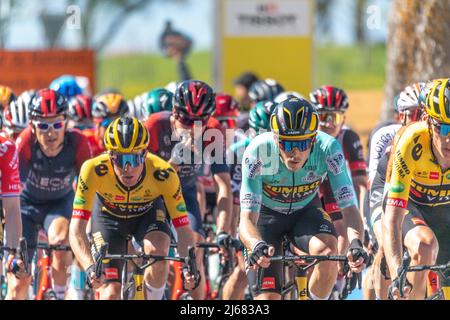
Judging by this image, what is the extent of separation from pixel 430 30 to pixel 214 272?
6497 mm

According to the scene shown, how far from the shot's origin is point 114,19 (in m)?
42.2

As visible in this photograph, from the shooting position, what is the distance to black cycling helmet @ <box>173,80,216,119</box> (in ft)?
34.3

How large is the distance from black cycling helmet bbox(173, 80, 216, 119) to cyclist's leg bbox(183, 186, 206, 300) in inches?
31.7

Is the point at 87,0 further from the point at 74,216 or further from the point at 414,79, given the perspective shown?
the point at 74,216

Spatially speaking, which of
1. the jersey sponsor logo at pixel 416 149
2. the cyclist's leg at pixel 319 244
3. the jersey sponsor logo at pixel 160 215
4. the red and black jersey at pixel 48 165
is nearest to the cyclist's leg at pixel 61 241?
the red and black jersey at pixel 48 165

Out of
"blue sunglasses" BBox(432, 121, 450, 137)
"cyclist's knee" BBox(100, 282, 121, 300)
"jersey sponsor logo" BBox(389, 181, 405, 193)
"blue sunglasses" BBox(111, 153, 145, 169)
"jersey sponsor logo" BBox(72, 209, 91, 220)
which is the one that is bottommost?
"cyclist's knee" BBox(100, 282, 121, 300)

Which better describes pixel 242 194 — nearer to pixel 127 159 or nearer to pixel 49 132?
pixel 127 159

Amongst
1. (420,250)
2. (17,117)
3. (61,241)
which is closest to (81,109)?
(17,117)

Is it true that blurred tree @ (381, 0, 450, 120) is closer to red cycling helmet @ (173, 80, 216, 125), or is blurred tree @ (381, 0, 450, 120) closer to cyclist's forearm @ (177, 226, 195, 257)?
red cycling helmet @ (173, 80, 216, 125)

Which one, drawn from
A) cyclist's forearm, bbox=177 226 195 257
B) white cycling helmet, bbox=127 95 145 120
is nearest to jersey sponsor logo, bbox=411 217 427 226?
cyclist's forearm, bbox=177 226 195 257

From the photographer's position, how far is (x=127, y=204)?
938cm

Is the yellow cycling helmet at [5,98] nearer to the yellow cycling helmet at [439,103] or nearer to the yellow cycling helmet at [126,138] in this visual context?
the yellow cycling helmet at [126,138]

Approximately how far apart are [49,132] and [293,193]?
2743 millimetres
